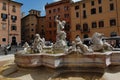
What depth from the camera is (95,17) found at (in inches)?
1543

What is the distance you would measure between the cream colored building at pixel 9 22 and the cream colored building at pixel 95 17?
1460 centimetres

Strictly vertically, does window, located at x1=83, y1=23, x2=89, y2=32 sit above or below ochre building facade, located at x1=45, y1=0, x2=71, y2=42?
below

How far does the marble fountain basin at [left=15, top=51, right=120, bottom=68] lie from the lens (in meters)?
8.59

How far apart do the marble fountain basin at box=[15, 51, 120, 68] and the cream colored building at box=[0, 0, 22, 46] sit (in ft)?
112

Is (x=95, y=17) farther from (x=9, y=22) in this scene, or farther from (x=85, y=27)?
(x=9, y=22)

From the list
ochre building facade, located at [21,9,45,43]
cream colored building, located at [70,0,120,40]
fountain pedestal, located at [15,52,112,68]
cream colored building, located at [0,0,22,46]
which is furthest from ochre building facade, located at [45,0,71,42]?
fountain pedestal, located at [15,52,112,68]

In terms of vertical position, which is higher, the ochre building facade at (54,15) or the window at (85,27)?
the ochre building facade at (54,15)

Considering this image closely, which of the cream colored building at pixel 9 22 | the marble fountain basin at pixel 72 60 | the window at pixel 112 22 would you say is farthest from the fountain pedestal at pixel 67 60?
the cream colored building at pixel 9 22

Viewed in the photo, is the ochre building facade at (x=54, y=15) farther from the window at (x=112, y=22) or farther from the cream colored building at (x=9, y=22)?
the window at (x=112, y=22)

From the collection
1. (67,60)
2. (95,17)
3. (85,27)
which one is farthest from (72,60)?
(85,27)

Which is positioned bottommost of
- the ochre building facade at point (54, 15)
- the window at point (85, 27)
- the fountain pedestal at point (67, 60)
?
the fountain pedestal at point (67, 60)

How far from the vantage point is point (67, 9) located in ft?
159

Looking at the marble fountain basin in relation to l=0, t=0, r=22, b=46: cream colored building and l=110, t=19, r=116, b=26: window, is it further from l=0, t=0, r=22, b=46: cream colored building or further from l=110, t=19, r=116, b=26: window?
l=0, t=0, r=22, b=46: cream colored building

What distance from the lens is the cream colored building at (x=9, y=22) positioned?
42.4 metres
